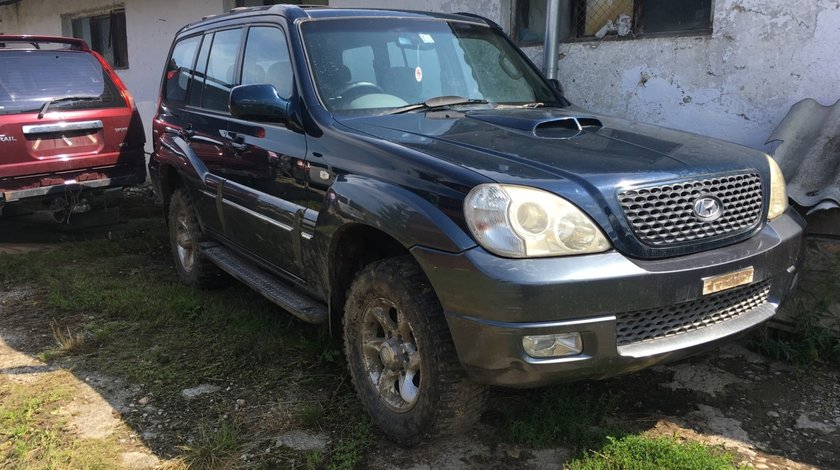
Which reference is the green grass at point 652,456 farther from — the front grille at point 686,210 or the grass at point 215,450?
the grass at point 215,450

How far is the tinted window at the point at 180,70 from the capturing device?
495 cm

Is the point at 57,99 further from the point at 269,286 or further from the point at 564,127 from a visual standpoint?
the point at 564,127

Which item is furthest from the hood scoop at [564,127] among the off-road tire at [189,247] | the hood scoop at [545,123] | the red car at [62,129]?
the red car at [62,129]

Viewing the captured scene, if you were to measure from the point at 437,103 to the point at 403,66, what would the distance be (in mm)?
308

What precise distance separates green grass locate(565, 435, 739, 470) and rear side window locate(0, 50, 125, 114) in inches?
223

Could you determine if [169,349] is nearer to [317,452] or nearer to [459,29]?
[317,452]

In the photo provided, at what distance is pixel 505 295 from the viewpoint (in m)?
2.28

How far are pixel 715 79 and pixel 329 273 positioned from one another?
336 cm

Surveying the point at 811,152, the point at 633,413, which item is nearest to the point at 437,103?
the point at 633,413

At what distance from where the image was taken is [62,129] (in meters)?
6.12

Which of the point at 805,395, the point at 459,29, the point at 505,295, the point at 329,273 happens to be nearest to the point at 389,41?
the point at 459,29

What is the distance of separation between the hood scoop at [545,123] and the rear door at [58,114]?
14.8 feet

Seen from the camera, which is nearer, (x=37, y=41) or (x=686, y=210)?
(x=686, y=210)

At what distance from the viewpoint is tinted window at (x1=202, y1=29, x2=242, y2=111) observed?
4238 millimetres
